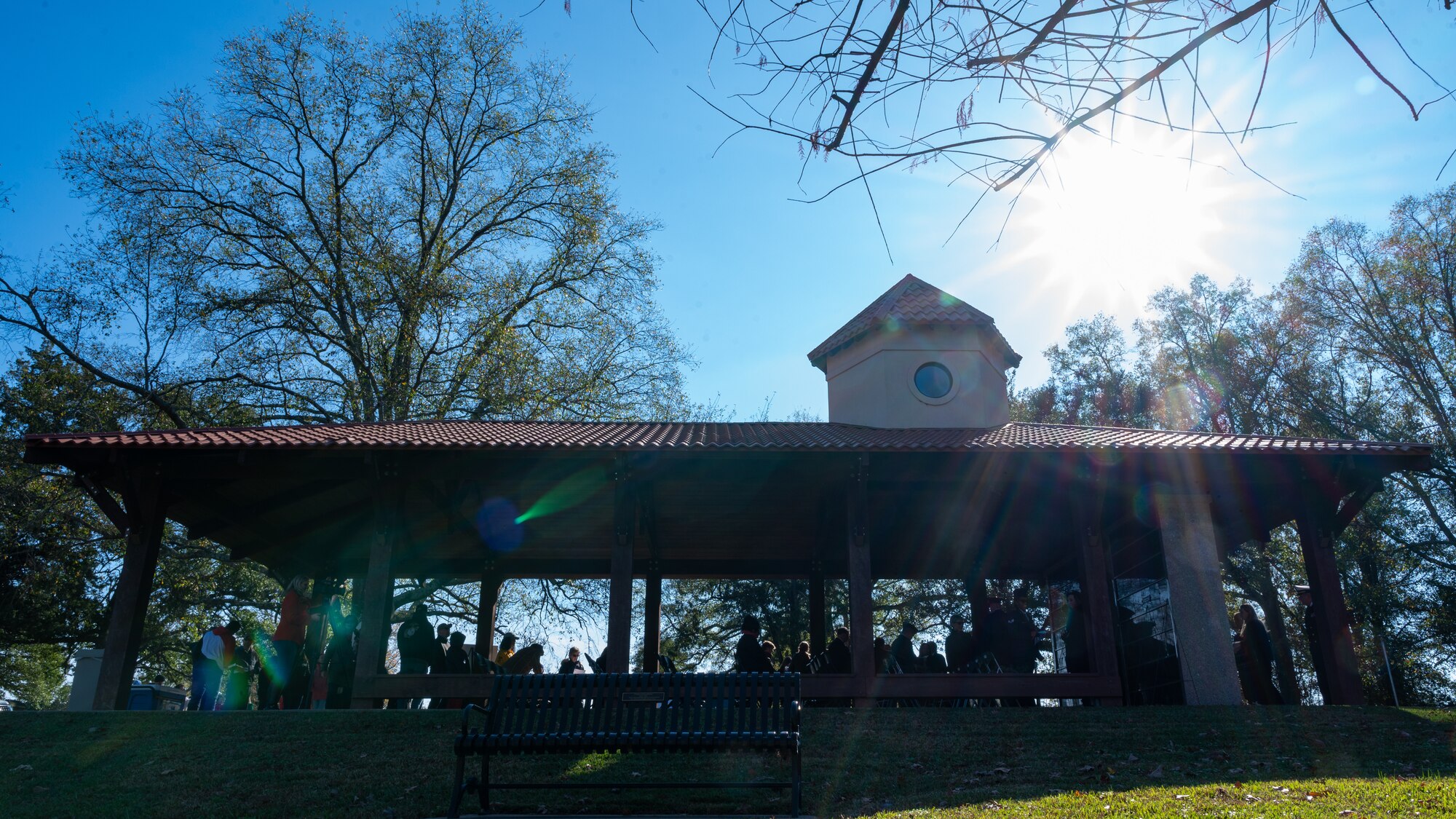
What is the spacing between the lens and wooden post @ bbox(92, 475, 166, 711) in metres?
11.2

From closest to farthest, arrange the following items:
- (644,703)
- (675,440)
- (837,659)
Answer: (644,703)
(675,440)
(837,659)

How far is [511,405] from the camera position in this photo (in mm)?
22812

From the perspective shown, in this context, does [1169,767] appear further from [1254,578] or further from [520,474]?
[1254,578]

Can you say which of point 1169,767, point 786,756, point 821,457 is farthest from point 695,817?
point 821,457

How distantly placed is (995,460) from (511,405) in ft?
44.2

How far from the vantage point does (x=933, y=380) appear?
16.3 metres

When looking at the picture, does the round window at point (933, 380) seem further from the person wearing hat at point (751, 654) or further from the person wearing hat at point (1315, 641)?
the person wearing hat at point (751, 654)

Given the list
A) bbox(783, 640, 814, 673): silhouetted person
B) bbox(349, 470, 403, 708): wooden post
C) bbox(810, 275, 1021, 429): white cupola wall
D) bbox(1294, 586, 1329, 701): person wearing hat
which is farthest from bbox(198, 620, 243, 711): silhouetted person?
bbox(1294, 586, 1329, 701): person wearing hat

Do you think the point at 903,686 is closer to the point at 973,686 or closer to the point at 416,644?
the point at 973,686

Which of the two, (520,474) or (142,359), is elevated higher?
(142,359)

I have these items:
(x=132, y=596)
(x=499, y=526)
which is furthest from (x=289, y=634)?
(x=499, y=526)

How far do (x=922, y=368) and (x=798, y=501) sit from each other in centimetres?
365

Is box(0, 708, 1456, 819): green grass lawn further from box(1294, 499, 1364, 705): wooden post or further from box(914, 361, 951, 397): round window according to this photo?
box(914, 361, 951, 397): round window

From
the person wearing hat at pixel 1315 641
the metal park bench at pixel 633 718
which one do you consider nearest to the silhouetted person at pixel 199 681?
the metal park bench at pixel 633 718
